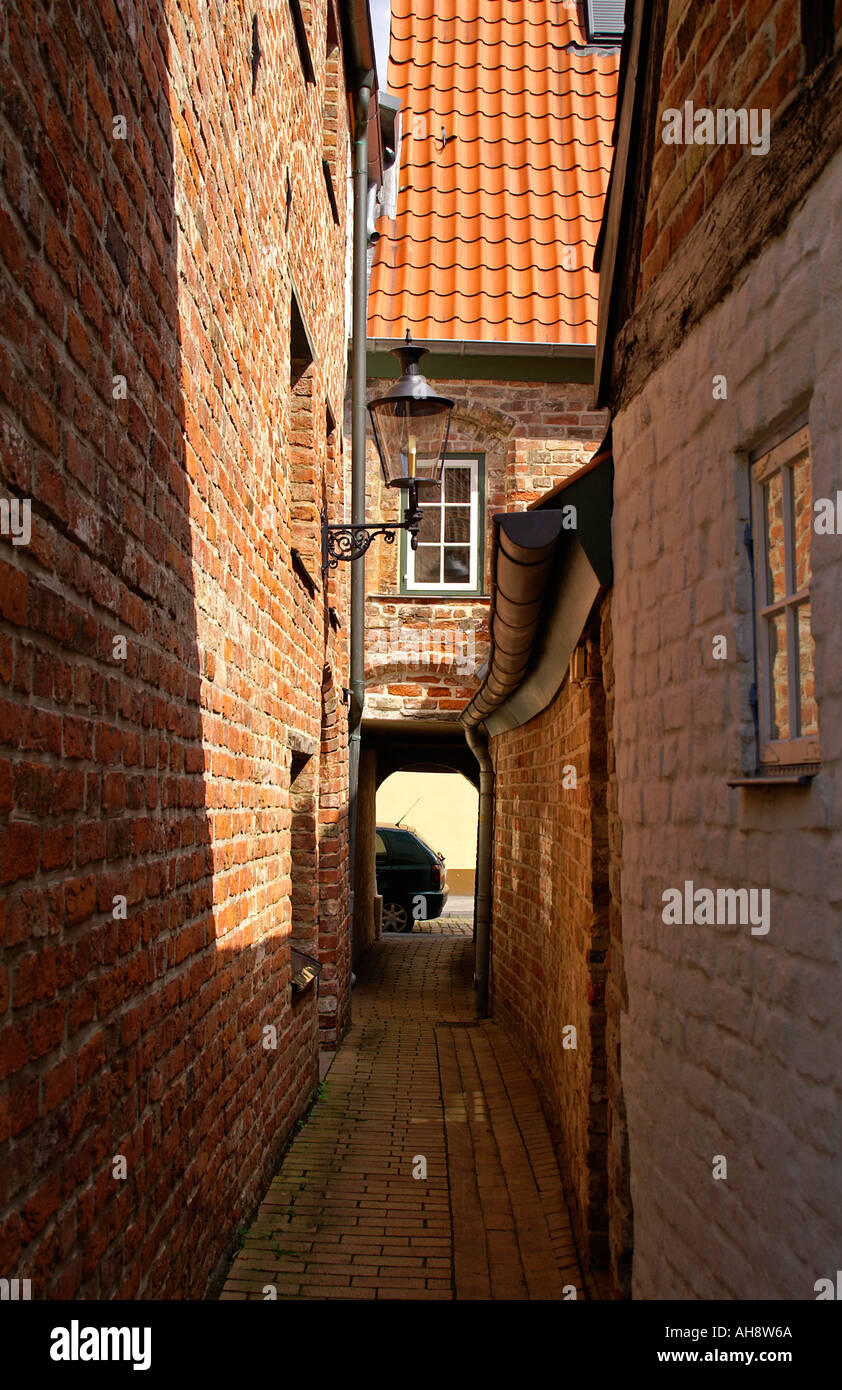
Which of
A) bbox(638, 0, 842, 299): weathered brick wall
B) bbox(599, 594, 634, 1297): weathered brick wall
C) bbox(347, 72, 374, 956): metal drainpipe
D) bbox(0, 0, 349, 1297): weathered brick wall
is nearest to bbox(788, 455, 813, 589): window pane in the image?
bbox(638, 0, 842, 299): weathered brick wall

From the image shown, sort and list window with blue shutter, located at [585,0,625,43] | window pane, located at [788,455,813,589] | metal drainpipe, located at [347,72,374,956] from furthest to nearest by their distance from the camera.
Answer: window with blue shutter, located at [585,0,625,43] → metal drainpipe, located at [347,72,374,956] → window pane, located at [788,455,813,589]

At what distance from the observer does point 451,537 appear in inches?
476

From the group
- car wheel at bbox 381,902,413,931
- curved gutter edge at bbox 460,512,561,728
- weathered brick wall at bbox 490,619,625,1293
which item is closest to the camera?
curved gutter edge at bbox 460,512,561,728

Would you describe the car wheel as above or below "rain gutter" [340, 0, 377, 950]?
below

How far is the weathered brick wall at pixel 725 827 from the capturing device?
2432 millimetres

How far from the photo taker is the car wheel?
19.6m

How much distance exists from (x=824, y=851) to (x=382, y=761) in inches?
648

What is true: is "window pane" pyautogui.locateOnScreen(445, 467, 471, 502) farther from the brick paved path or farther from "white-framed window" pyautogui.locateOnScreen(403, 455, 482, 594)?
the brick paved path

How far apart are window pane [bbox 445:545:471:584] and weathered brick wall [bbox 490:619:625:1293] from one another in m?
3.15

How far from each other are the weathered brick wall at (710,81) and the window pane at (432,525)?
7.93 metres

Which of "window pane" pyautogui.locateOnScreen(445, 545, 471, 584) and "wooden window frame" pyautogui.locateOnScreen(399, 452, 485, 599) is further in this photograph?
"window pane" pyautogui.locateOnScreen(445, 545, 471, 584)

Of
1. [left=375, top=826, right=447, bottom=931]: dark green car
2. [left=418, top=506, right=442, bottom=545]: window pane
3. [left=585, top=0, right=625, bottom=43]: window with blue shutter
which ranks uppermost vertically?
[left=585, top=0, right=625, bottom=43]: window with blue shutter

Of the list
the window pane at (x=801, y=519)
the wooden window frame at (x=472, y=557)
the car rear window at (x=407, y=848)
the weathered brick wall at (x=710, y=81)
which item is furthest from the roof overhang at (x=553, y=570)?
the car rear window at (x=407, y=848)

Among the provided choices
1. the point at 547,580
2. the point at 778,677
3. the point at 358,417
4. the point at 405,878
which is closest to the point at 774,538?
the point at 778,677
